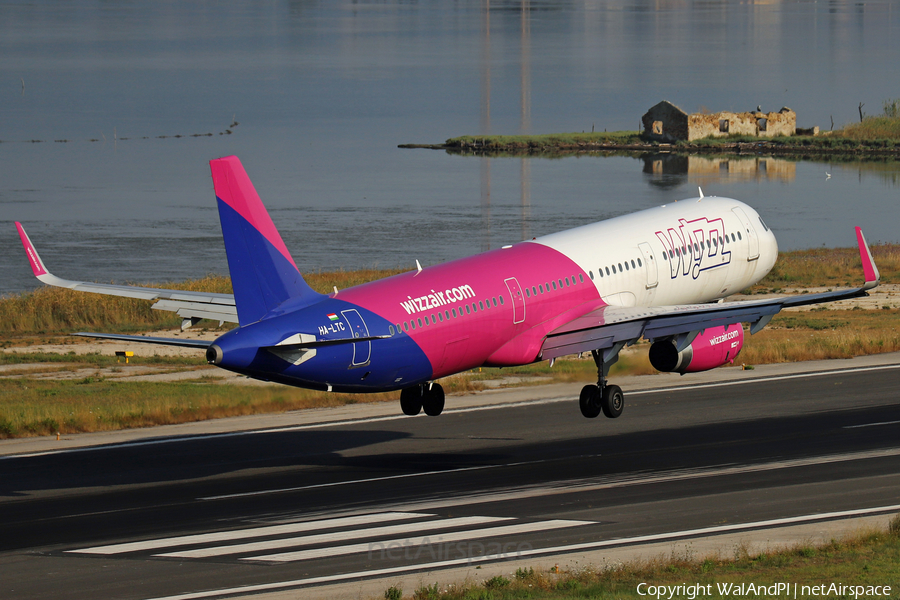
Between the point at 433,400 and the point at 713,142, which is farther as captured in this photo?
the point at 713,142

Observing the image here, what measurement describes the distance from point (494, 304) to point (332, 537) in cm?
1120

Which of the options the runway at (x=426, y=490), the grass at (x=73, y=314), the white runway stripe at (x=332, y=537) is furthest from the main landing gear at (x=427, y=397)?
the grass at (x=73, y=314)

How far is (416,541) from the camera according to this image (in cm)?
3114

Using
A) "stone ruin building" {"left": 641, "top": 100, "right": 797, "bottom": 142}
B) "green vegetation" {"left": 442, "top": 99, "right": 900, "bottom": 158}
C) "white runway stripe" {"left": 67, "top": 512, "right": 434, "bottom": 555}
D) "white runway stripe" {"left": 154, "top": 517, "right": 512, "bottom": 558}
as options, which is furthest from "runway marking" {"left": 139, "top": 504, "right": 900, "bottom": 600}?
"stone ruin building" {"left": 641, "top": 100, "right": 797, "bottom": 142}

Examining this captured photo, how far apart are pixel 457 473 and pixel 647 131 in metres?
155

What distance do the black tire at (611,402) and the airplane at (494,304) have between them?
4 centimetres

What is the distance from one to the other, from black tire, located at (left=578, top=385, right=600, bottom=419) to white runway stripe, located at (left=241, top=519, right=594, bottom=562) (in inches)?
452

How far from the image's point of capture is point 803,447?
139 feet

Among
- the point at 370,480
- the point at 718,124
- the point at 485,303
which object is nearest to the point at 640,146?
the point at 718,124

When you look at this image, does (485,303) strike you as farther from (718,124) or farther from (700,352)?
(718,124)

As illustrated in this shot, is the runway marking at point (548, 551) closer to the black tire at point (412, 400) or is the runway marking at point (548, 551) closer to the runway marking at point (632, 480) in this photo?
the runway marking at point (632, 480)

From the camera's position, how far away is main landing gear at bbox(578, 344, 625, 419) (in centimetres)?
4362

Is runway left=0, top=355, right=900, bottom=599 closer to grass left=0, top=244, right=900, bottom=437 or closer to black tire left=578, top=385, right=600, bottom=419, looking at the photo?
black tire left=578, top=385, right=600, bottom=419

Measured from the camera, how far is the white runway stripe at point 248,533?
3089cm
